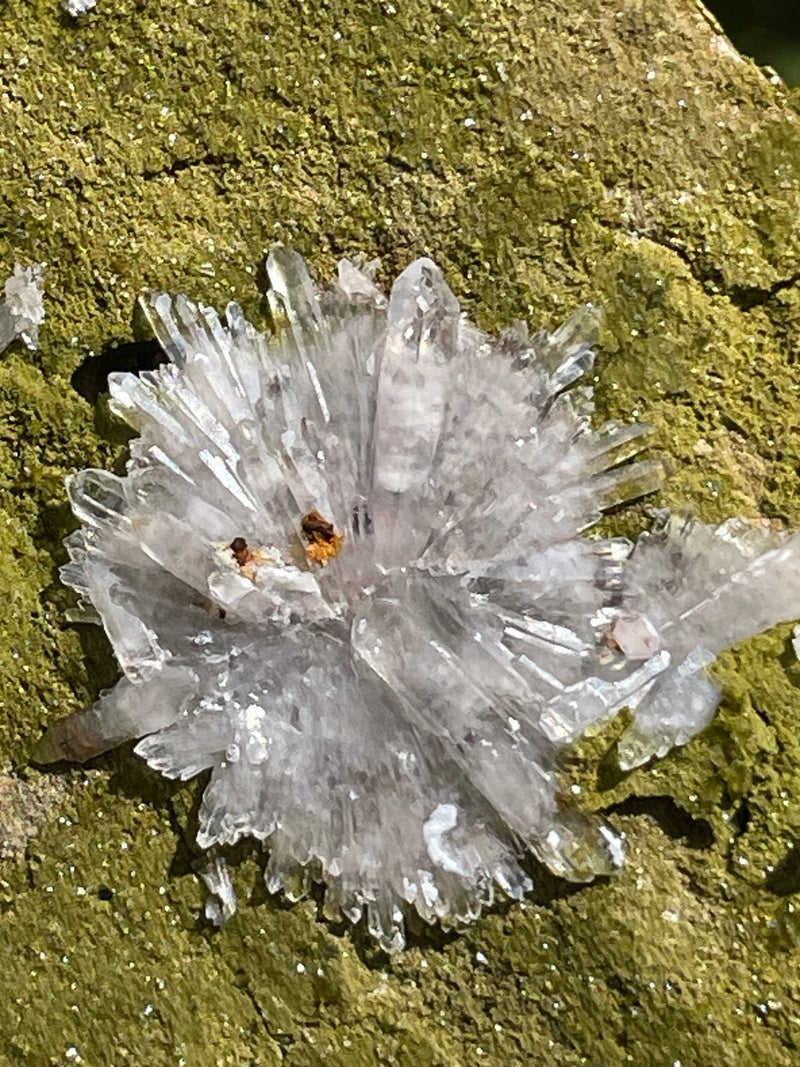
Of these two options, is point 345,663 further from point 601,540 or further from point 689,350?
point 689,350

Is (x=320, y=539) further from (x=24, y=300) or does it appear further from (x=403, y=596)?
(x=24, y=300)

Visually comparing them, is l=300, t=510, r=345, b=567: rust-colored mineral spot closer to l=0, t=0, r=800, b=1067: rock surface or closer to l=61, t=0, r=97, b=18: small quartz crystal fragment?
l=0, t=0, r=800, b=1067: rock surface

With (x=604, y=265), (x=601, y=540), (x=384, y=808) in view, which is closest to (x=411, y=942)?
(x=384, y=808)

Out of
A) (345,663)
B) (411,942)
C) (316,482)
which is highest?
(316,482)

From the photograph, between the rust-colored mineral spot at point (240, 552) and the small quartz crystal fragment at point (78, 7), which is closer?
the rust-colored mineral spot at point (240, 552)

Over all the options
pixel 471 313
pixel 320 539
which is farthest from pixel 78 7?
pixel 320 539

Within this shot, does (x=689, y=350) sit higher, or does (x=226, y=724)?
(x=689, y=350)

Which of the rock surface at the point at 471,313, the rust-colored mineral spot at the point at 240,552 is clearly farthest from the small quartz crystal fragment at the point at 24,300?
the rust-colored mineral spot at the point at 240,552

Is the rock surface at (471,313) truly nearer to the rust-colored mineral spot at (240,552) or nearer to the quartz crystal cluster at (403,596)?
the quartz crystal cluster at (403,596)
